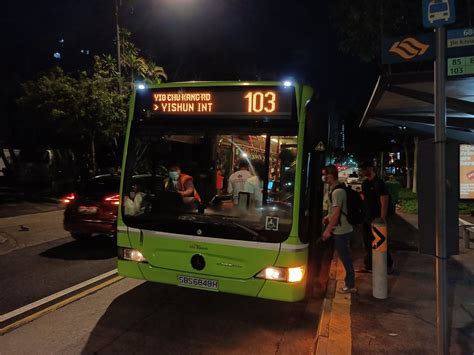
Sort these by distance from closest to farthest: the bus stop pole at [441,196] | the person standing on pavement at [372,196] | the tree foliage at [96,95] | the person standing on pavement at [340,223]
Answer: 1. the bus stop pole at [441,196]
2. the person standing on pavement at [340,223]
3. the person standing on pavement at [372,196]
4. the tree foliage at [96,95]

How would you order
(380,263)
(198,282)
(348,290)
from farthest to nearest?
1. (348,290)
2. (380,263)
3. (198,282)

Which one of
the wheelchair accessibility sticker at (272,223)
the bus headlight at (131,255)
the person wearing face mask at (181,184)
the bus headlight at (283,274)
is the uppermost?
the person wearing face mask at (181,184)

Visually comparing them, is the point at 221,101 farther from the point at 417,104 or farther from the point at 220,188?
the point at 417,104

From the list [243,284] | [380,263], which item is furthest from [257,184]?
[380,263]

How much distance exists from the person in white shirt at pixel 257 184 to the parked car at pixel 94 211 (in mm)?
4951

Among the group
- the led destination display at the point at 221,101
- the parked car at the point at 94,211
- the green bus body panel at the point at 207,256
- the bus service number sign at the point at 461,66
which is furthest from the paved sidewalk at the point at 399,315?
the parked car at the point at 94,211

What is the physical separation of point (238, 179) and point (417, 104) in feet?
17.6

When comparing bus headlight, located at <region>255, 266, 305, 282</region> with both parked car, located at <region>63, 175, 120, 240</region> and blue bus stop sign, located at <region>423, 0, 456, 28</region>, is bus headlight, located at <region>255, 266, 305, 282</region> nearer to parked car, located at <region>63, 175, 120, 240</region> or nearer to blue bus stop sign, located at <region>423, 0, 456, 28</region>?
blue bus stop sign, located at <region>423, 0, 456, 28</region>

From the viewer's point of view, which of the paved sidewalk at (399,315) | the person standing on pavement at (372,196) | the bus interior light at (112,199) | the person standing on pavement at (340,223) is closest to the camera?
the paved sidewalk at (399,315)

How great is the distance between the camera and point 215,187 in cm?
556

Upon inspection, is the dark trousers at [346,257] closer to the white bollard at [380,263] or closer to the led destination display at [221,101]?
the white bollard at [380,263]

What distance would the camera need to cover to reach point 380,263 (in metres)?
6.07

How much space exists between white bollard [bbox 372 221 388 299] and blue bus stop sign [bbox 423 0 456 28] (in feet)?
10.1

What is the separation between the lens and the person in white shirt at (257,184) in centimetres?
522
